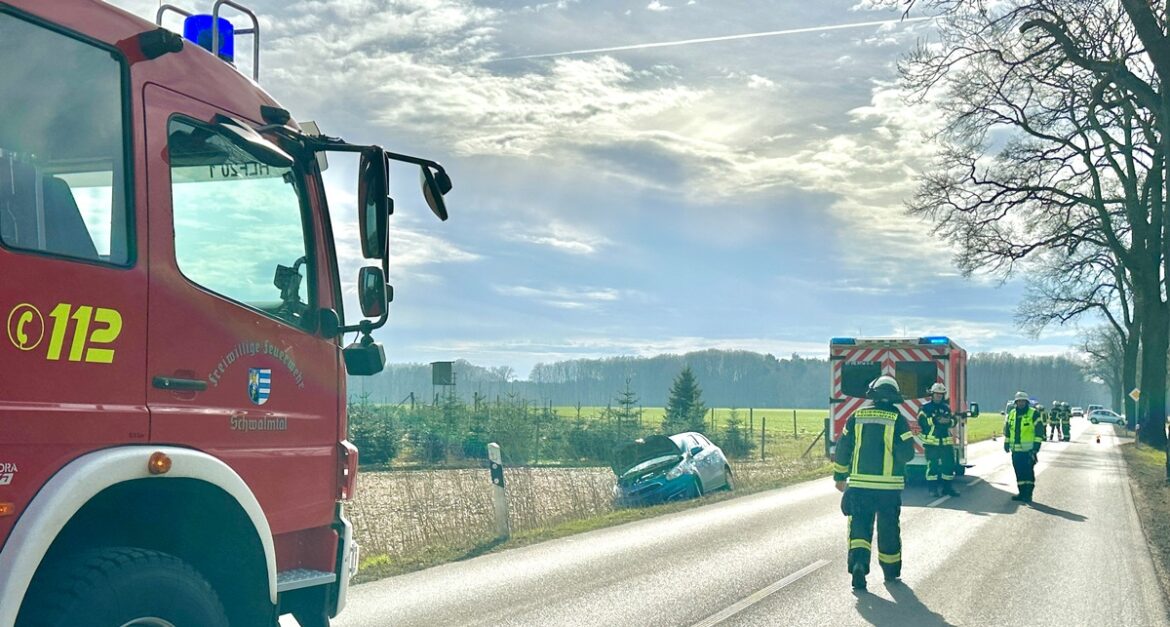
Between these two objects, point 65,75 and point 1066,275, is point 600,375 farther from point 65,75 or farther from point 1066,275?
point 65,75

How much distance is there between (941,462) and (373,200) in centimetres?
1434

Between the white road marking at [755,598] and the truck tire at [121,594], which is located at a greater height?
the truck tire at [121,594]

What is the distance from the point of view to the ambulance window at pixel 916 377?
1838cm

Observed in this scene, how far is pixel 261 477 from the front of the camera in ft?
14.0

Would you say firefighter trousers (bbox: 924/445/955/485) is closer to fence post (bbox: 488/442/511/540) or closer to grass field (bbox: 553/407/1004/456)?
fence post (bbox: 488/442/511/540)

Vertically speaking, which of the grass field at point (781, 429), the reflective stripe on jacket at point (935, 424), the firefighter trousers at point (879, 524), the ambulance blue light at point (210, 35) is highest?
the ambulance blue light at point (210, 35)

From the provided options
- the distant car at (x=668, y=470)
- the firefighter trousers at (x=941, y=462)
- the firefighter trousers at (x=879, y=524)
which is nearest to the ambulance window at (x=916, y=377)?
the firefighter trousers at (x=941, y=462)

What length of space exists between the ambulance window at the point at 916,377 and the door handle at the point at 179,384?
647 inches

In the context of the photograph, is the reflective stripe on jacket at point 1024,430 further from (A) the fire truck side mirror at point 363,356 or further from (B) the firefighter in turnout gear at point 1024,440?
(A) the fire truck side mirror at point 363,356

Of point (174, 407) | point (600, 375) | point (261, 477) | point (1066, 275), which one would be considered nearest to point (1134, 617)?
point (261, 477)

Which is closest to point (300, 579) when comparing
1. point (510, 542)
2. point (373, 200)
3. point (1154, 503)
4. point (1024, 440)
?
point (373, 200)

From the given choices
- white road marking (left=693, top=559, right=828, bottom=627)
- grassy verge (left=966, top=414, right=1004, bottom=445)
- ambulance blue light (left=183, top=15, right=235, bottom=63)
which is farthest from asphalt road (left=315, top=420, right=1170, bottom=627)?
grassy verge (left=966, top=414, right=1004, bottom=445)

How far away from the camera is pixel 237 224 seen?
172 inches

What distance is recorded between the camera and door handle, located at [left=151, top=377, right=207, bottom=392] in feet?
12.1
